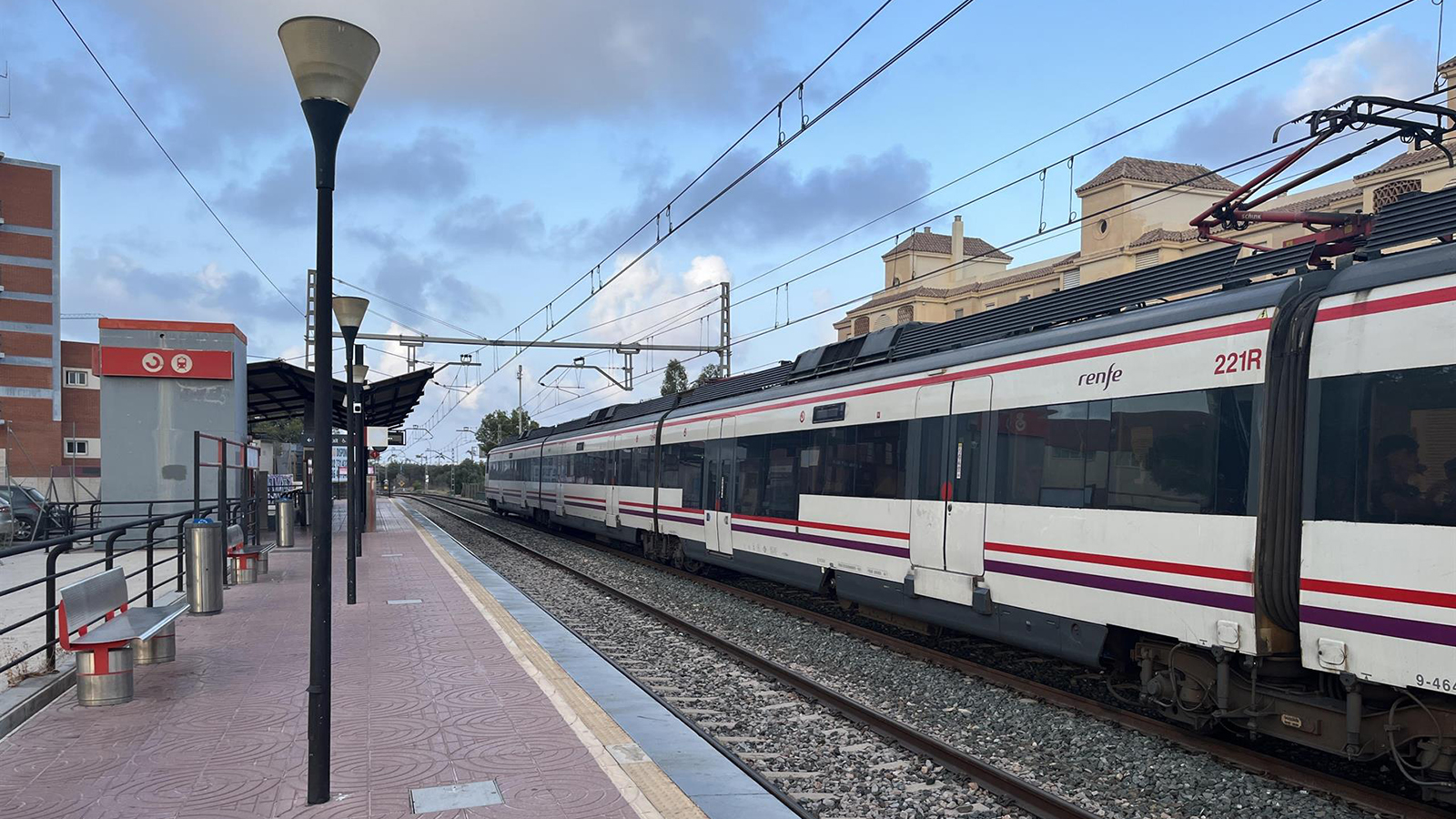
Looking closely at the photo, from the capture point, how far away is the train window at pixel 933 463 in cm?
930

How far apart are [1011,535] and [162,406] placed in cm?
1694

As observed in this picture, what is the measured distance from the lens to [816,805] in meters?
5.68

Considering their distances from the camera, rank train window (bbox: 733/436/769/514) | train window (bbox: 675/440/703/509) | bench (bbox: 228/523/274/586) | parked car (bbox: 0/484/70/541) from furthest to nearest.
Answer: parked car (bbox: 0/484/70/541)
train window (bbox: 675/440/703/509)
bench (bbox: 228/523/274/586)
train window (bbox: 733/436/769/514)

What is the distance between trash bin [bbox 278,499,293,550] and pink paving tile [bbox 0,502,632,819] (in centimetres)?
1148

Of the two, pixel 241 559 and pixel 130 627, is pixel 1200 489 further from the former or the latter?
pixel 241 559

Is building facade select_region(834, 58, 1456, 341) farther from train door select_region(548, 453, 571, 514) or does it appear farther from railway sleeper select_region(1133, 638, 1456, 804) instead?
railway sleeper select_region(1133, 638, 1456, 804)

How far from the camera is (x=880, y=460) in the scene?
10.5 m

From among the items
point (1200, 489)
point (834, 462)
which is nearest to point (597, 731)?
point (1200, 489)

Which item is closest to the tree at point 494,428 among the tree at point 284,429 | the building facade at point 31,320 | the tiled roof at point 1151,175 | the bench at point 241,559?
the tree at point 284,429

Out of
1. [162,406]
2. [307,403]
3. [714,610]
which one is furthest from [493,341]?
[714,610]

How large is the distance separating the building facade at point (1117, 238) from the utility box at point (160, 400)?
47.0 ft

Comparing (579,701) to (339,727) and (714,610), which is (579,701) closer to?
(339,727)

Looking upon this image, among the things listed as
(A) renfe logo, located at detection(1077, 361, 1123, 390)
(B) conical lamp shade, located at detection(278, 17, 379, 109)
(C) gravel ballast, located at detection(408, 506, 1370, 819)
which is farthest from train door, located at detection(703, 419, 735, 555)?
(B) conical lamp shade, located at detection(278, 17, 379, 109)

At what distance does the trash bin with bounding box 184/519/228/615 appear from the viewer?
34.6 feet
